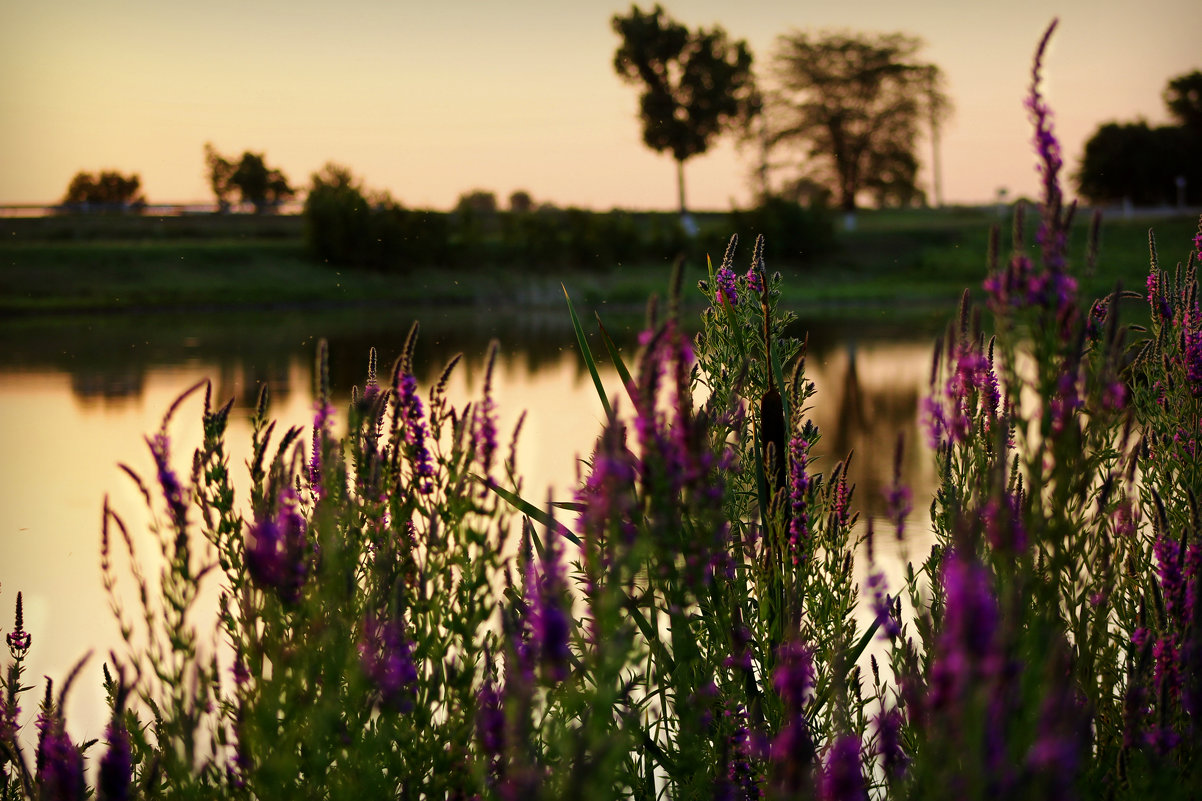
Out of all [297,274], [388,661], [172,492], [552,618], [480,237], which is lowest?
[388,661]

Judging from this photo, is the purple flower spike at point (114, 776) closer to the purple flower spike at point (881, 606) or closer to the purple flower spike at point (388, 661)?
the purple flower spike at point (388, 661)

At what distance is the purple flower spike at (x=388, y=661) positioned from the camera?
1.87 m

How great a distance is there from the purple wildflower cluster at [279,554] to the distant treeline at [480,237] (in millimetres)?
30380

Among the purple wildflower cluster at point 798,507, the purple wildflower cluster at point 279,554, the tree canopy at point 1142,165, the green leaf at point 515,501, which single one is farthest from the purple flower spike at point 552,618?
the tree canopy at point 1142,165

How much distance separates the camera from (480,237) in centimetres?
3594

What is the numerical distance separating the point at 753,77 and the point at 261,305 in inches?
1309

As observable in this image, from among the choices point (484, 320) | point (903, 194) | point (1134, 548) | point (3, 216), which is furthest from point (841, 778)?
point (903, 194)

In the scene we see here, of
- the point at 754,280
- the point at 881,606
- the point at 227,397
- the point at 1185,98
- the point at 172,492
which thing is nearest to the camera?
the point at 172,492

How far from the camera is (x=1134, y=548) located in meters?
3.13

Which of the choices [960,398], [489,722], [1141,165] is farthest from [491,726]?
[1141,165]

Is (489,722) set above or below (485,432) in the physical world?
below

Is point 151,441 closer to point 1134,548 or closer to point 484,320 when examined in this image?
point 1134,548

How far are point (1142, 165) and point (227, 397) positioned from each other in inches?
2416

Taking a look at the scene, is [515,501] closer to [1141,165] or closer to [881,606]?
[881,606]
